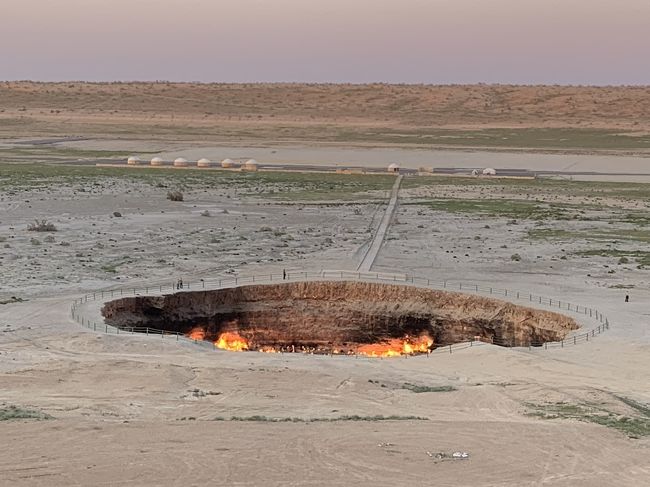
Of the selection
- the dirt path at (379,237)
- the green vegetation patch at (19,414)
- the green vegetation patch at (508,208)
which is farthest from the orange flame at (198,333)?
the green vegetation patch at (508,208)

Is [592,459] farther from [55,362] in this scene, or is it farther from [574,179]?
[574,179]

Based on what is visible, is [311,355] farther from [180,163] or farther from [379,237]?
[180,163]

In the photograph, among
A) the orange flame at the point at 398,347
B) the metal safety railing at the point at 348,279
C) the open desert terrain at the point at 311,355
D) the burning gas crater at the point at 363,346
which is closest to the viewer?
the open desert terrain at the point at 311,355

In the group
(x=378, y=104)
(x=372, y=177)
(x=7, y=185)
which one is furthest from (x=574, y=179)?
(x=378, y=104)

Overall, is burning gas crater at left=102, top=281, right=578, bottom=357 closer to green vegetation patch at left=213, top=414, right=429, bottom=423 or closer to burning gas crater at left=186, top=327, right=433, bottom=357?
burning gas crater at left=186, top=327, right=433, bottom=357

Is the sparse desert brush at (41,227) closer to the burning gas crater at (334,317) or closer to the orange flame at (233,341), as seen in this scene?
the burning gas crater at (334,317)

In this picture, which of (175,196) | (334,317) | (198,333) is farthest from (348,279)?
(175,196)

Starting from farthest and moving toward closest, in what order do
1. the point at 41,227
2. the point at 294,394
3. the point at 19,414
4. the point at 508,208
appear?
the point at 508,208 < the point at 41,227 < the point at 294,394 < the point at 19,414
